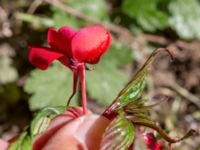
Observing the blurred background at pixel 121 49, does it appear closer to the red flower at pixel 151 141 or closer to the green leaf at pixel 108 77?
the green leaf at pixel 108 77

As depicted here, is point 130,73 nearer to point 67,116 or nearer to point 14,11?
point 14,11

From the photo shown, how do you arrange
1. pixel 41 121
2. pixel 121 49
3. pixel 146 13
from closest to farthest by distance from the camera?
pixel 41 121 → pixel 121 49 → pixel 146 13

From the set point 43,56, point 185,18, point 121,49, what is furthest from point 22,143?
point 185,18

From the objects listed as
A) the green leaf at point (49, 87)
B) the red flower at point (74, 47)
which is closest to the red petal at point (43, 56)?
the red flower at point (74, 47)

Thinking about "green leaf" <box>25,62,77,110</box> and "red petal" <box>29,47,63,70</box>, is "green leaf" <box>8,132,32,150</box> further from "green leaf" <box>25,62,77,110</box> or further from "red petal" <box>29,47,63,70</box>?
"green leaf" <box>25,62,77,110</box>

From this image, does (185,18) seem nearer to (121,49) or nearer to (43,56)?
(121,49)

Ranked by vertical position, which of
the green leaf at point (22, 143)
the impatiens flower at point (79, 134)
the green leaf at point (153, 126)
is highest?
the green leaf at point (153, 126)
